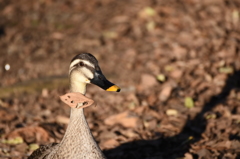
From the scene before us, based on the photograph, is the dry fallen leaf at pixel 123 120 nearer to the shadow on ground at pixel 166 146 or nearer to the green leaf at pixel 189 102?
the shadow on ground at pixel 166 146

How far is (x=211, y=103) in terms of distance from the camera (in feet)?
23.5

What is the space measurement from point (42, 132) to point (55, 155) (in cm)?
178

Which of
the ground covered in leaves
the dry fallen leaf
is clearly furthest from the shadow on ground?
the dry fallen leaf

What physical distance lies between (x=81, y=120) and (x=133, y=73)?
3.77 metres

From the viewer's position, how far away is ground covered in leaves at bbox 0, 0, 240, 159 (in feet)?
20.7

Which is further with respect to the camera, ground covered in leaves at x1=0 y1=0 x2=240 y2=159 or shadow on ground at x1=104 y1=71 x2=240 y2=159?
ground covered in leaves at x1=0 y1=0 x2=240 y2=159

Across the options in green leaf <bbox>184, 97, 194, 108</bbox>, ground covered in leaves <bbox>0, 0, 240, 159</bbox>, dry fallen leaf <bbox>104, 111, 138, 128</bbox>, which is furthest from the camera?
green leaf <bbox>184, 97, 194, 108</bbox>

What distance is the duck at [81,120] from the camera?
4.60 meters

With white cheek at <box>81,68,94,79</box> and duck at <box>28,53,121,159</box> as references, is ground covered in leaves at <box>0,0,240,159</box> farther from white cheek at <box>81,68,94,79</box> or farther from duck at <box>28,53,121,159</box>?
white cheek at <box>81,68,94,79</box>

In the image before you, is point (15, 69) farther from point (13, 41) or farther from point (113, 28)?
point (113, 28)

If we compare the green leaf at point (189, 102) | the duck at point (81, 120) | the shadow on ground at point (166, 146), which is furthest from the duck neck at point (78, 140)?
the green leaf at point (189, 102)

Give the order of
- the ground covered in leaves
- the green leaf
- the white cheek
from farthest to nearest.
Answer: the green leaf, the ground covered in leaves, the white cheek

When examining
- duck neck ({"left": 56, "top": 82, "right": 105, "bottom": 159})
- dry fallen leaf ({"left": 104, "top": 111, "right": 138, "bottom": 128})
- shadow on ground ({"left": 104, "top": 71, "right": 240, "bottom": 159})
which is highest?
dry fallen leaf ({"left": 104, "top": 111, "right": 138, "bottom": 128})

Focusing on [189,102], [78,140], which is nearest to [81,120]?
[78,140]
